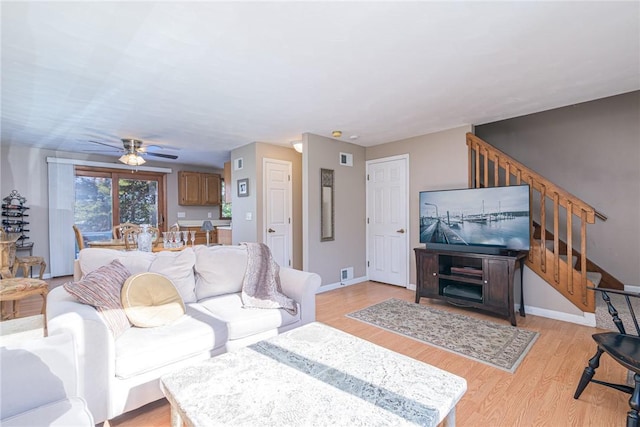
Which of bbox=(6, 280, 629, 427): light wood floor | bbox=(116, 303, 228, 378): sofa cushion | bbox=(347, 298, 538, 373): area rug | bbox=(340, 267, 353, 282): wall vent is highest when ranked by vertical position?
bbox=(116, 303, 228, 378): sofa cushion

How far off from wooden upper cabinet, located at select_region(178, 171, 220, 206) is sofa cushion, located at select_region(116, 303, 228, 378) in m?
5.13

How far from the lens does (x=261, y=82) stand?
2.55m

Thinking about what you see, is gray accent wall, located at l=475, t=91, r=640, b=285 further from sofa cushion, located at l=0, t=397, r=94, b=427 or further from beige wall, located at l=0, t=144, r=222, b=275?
beige wall, located at l=0, t=144, r=222, b=275

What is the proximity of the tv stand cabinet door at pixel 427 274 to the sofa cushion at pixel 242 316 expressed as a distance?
6.45ft

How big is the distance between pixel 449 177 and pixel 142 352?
3909mm

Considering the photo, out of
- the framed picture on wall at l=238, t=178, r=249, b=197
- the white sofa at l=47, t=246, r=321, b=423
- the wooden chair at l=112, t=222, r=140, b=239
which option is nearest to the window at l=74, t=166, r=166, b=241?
the wooden chair at l=112, t=222, r=140, b=239

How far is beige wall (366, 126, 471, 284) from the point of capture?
3932mm

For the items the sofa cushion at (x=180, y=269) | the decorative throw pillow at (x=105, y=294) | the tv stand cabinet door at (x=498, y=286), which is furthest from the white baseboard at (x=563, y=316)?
the decorative throw pillow at (x=105, y=294)

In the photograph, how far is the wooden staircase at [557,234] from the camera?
2986 millimetres

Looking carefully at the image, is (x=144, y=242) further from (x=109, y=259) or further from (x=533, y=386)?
(x=533, y=386)

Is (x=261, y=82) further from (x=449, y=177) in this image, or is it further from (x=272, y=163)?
Answer: (x=449, y=177)

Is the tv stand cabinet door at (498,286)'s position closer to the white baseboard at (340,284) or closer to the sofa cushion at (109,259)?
the white baseboard at (340,284)

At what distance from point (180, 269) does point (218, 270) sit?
0.32 meters

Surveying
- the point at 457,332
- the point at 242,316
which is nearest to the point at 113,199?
the point at 242,316
